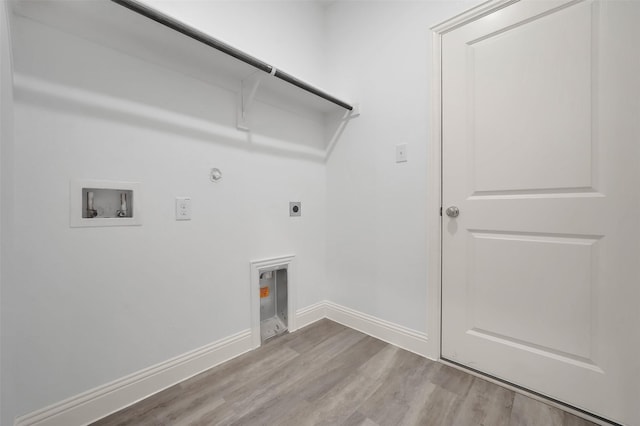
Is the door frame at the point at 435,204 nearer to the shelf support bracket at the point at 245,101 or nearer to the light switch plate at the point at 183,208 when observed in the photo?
the shelf support bracket at the point at 245,101

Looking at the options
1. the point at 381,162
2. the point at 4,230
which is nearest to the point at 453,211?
the point at 381,162

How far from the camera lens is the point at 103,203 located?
3.88 ft

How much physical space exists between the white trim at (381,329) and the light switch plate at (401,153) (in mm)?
1130

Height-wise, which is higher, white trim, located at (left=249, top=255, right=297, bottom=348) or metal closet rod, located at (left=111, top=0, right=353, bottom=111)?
metal closet rod, located at (left=111, top=0, right=353, bottom=111)

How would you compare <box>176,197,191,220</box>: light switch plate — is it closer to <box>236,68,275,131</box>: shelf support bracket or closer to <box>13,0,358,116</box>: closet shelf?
<box>236,68,275,131</box>: shelf support bracket

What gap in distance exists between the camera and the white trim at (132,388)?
1.05 metres

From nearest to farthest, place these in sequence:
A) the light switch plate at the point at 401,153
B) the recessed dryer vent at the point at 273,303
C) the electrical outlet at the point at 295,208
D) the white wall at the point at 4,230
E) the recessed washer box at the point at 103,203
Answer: the white wall at the point at 4,230, the recessed washer box at the point at 103,203, the light switch plate at the point at 401,153, the recessed dryer vent at the point at 273,303, the electrical outlet at the point at 295,208

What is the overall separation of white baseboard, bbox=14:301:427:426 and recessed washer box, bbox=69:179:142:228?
750 mm

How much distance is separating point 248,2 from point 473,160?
1.75 metres

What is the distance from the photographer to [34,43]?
1016mm

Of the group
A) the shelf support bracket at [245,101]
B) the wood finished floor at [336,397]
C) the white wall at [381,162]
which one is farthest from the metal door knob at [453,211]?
the shelf support bracket at [245,101]

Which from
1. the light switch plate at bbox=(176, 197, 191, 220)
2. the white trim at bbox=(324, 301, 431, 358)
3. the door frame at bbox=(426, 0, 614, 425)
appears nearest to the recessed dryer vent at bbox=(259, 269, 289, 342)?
the white trim at bbox=(324, 301, 431, 358)

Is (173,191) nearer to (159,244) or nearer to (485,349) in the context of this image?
(159,244)

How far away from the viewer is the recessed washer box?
1099mm
